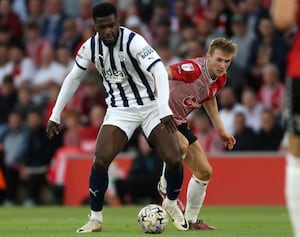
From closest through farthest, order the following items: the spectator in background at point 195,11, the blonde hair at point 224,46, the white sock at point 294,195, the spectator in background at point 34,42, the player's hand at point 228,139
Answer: the white sock at point 294,195 → the blonde hair at point 224,46 → the player's hand at point 228,139 → the spectator in background at point 195,11 → the spectator in background at point 34,42

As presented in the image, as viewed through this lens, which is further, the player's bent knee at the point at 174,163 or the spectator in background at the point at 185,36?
the spectator in background at the point at 185,36

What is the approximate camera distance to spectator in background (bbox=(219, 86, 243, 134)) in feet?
63.5

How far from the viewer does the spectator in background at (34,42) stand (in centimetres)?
2244

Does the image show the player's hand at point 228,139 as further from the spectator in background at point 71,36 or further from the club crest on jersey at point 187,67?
the spectator in background at point 71,36

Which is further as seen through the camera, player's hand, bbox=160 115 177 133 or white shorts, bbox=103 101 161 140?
white shorts, bbox=103 101 161 140

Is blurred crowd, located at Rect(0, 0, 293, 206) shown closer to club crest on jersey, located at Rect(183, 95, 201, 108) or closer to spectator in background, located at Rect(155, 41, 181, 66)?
spectator in background, located at Rect(155, 41, 181, 66)

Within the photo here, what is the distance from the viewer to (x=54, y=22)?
2281cm

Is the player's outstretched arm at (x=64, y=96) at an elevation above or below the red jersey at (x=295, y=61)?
below

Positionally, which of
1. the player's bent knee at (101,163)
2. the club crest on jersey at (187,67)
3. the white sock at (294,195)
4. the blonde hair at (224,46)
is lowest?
the player's bent knee at (101,163)

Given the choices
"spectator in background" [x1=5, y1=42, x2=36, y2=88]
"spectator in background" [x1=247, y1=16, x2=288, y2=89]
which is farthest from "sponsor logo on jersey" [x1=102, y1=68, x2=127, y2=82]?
"spectator in background" [x1=5, y1=42, x2=36, y2=88]

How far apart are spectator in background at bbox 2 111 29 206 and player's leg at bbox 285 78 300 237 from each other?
45.7 feet

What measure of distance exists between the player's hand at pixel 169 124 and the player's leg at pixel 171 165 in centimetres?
71

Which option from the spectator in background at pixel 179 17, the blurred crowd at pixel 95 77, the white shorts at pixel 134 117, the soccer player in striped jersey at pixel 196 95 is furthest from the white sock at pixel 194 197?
the spectator in background at pixel 179 17

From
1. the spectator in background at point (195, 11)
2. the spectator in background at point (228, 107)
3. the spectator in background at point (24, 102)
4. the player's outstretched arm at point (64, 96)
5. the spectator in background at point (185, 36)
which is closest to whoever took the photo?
the player's outstretched arm at point (64, 96)
